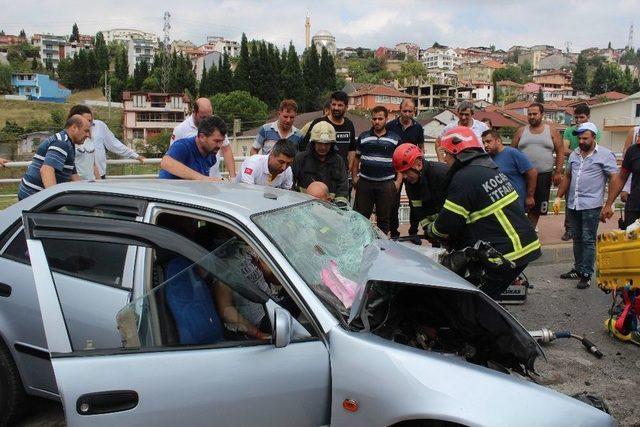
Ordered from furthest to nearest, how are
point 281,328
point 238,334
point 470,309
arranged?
1. point 470,309
2. point 238,334
3. point 281,328

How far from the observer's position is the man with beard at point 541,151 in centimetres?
667

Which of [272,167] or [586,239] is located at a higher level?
[272,167]

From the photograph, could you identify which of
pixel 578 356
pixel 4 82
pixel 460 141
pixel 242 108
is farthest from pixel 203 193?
pixel 4 82

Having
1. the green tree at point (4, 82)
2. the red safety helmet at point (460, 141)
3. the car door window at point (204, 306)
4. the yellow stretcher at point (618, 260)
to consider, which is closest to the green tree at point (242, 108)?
the green tree at point (4, 82)

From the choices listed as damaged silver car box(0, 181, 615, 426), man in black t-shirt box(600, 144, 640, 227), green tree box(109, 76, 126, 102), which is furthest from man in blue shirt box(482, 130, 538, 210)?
green tree box(109, 76, 126, 102)

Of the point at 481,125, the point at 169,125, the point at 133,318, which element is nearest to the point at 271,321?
the point at 133,318

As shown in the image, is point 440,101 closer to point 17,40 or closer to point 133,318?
point 133,318

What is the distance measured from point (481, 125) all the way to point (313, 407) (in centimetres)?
565

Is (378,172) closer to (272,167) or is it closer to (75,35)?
(272,167)

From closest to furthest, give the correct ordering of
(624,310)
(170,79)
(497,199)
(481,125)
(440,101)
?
(497,199) → (624,310) → (481,125) → (170,79) → (440,101)

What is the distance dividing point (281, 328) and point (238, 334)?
0.29 meters

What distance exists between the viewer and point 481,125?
712 cm

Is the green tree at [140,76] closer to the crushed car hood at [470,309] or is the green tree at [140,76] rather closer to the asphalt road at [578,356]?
the asphalt road at [578,356]

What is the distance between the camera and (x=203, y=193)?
282 centimetres
